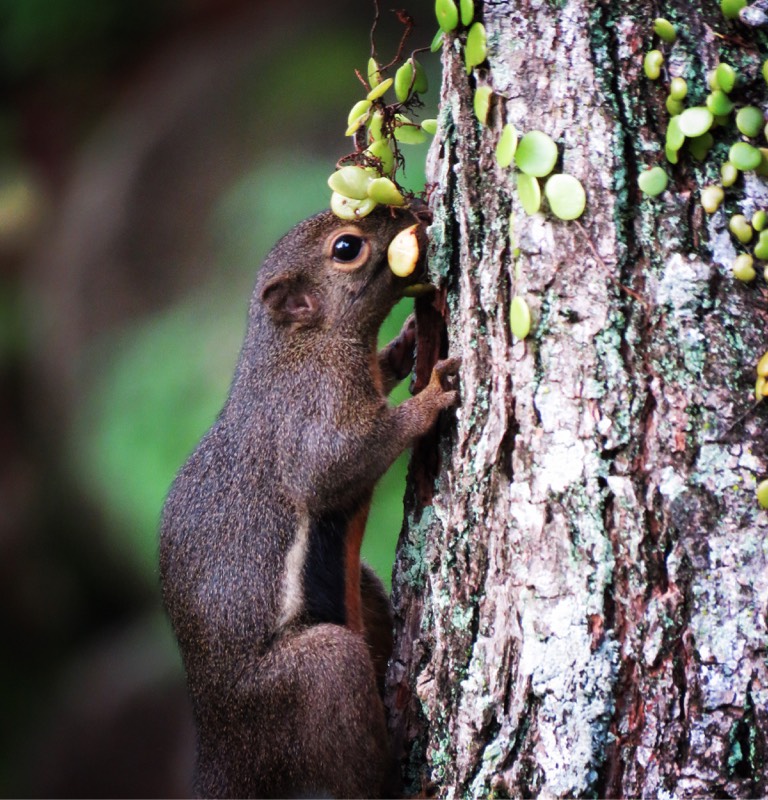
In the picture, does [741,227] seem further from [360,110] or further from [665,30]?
[360,110]

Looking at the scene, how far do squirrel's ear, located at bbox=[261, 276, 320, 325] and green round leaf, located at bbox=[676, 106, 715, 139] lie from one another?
158cm

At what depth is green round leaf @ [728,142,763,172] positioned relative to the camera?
2.15 m

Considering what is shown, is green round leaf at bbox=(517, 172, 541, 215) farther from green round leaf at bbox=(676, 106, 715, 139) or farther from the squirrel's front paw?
the squirrel's front paw

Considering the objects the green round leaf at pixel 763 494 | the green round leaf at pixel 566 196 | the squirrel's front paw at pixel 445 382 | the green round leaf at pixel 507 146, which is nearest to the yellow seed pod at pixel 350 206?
the squirrel's front paw at pixel 445 382

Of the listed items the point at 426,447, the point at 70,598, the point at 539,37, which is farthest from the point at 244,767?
the point at 70,598

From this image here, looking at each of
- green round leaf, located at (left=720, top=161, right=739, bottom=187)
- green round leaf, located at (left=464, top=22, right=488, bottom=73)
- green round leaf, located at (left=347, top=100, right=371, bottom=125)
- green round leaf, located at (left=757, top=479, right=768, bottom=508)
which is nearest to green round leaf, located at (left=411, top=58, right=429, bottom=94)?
green round leaf, located at (left=347, top=100, right=371, bottom=125)

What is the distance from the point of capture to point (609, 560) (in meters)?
2.25

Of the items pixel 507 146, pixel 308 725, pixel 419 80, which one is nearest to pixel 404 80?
pixel 419 80

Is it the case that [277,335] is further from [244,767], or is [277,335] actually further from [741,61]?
[741,61]

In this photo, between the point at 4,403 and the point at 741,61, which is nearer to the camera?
the point at 741,61

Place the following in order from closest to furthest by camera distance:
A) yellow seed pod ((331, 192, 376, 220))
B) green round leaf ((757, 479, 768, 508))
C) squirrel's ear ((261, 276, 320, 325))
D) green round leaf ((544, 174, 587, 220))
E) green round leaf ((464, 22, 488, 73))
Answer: green round leaf ((757, 479, 768, 508))
green round leaf ((544, 174, 587, 220))
green round leaf ((464, 22, 488, 73))
yellow seed pod ((331, 192, 376, 220))
squirrel's ear ((261, 276, 320, 325))

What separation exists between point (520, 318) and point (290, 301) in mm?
1310

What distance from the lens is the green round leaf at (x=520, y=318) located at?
2350mm

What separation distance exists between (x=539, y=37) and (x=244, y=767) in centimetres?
224
